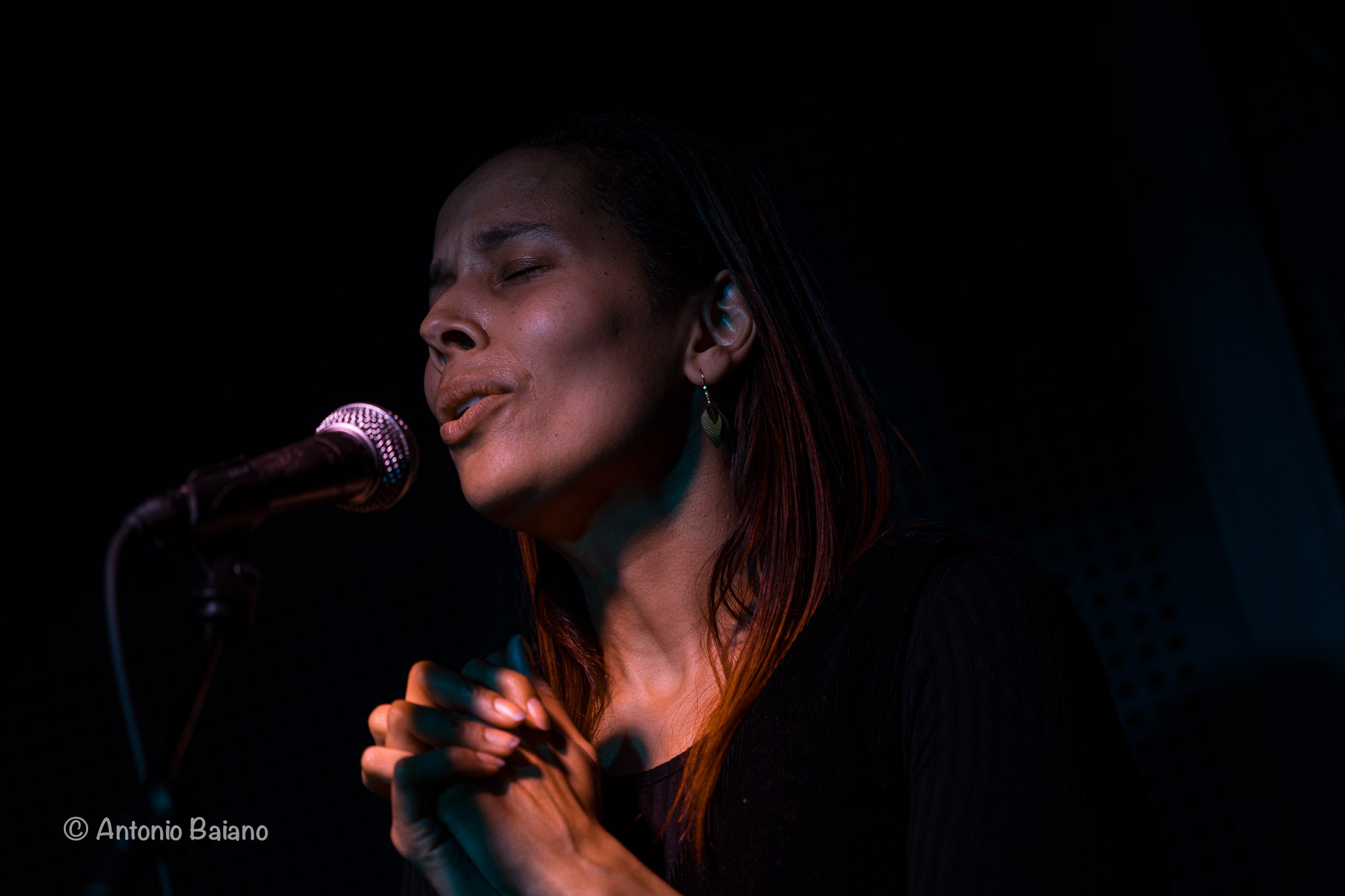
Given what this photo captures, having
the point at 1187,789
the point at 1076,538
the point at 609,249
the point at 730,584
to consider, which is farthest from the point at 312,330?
the point at 1187,789

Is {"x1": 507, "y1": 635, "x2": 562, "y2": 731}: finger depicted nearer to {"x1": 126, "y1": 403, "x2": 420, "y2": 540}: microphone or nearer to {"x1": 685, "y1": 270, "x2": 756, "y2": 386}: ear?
{"x1": 126, "y1": 403, "x2": 420, "y2": 540}: microphone

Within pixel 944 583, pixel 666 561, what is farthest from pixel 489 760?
pixel 944 583

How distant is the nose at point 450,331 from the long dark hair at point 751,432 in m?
0.31

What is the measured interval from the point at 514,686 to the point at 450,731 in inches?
4.0

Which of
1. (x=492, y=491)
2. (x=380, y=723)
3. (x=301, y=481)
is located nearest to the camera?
(x=301, y=481)

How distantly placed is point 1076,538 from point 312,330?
2.10 meters

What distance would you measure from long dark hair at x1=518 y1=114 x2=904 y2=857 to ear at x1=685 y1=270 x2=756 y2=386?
0.03 m

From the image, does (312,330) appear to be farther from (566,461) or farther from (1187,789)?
(1187,789)

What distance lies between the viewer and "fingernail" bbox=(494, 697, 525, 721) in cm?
125

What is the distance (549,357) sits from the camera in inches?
57.9

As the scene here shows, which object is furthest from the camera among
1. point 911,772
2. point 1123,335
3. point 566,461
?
point 1123,335

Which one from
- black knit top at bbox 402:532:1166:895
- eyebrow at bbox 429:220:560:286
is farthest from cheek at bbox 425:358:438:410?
black knit top at bbox 402:532:1166:895

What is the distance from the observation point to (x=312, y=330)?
275cm

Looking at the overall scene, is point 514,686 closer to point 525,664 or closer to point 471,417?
point 525,664
